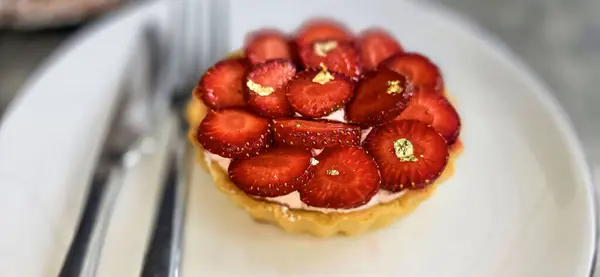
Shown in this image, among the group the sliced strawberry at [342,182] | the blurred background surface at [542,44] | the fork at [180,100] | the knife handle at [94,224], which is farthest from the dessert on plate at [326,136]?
the blurred background surface at [542,44]

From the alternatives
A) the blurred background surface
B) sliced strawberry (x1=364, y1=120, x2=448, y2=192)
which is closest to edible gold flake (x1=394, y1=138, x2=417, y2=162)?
sliced strawberry (x1=364, y1=120, x2=448, y2=192)

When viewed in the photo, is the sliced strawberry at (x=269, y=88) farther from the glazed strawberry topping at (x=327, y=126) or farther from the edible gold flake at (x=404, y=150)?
the edible gold flake at (x=404, y=150)

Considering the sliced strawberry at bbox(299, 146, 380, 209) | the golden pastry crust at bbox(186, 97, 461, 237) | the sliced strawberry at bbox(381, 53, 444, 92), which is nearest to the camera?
the sliced strawberry at bbox(299, 146, 380, 209)

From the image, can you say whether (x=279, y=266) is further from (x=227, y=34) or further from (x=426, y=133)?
(x=227, y=34)

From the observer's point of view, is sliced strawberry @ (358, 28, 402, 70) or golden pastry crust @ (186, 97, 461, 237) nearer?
golden pastry crust @ (186, 97, 461, 237)

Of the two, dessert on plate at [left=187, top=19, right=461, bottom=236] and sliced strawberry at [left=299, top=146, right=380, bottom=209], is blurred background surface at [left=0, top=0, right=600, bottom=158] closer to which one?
dessert on plate at [left=187, top=19, right=461, bottom=236]

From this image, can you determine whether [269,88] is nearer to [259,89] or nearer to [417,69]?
[259,89]

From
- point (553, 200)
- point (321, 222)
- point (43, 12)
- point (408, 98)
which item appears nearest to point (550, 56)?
point (553, 200)
